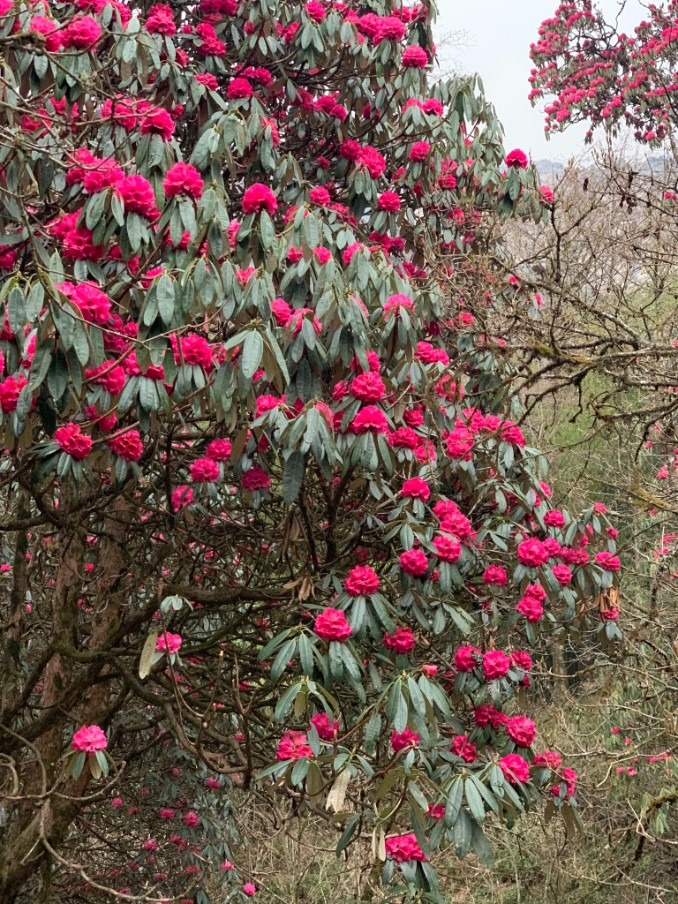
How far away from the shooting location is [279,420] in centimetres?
216

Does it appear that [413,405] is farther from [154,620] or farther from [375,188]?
[154,620]

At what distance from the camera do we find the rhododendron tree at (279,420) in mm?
2080

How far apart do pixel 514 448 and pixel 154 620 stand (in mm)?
1417

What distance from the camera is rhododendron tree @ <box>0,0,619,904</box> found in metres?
2.08

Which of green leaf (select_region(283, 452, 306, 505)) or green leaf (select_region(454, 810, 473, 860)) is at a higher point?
green leaf (select_region(283, 452, 306, 505))

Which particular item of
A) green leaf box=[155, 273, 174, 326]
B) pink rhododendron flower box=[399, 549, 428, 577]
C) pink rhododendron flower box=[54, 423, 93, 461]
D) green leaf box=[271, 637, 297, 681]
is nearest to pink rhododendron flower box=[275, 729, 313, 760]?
green leaf box=[271, 637, 297, 681]

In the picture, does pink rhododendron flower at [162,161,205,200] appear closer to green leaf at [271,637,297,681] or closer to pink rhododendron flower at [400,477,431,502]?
pink rhododendron flower at [400,477,431,502]

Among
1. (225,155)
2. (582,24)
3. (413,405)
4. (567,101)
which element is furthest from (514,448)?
(582,24)

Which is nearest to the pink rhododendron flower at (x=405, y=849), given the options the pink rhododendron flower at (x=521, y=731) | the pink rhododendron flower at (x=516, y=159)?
the pink rhododendron flower at (x=521, y=731)

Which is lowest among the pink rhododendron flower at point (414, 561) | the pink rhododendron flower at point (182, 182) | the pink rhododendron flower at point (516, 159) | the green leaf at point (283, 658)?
the green leaf at point (283, 658)

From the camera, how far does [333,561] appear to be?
8.63 feet

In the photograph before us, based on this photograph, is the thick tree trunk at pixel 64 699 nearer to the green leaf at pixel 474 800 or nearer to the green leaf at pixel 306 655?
the green leaf at pixel 306 655

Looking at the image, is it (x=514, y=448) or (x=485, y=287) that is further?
(x=485, y=287)

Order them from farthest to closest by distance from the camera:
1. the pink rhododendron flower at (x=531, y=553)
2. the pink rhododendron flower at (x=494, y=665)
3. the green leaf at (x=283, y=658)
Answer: the pink rhododendron flower at (x=531, y=553)
the pink rhododendron flower at (x=494, y=665)
the green leaf at (x=283, y=658)
